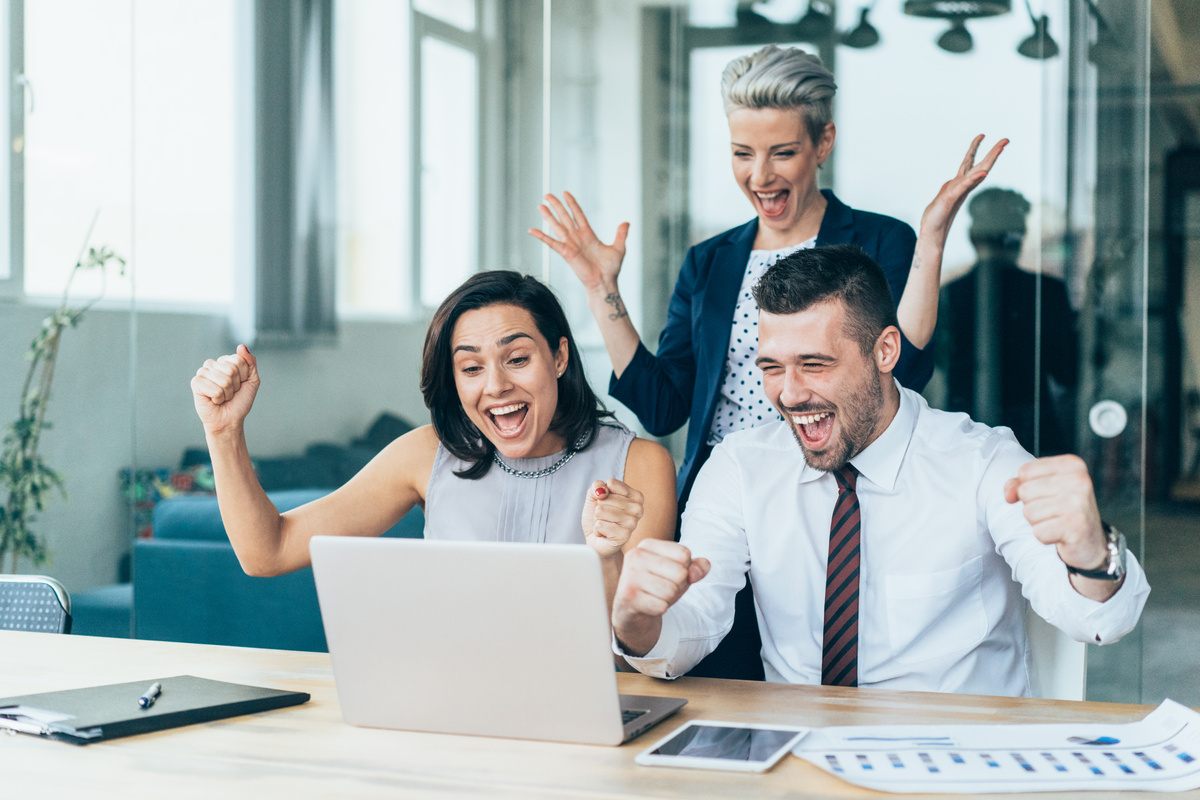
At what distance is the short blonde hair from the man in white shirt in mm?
710

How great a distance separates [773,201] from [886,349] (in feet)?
2.33

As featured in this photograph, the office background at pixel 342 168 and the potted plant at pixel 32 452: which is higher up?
the office background at pixel 342 168

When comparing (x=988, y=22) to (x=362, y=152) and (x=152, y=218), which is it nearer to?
(x=362, y=152)

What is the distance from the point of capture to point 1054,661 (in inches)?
65.3

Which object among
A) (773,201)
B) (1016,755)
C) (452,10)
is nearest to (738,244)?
(773,201)

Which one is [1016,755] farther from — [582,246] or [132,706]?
[582,246]

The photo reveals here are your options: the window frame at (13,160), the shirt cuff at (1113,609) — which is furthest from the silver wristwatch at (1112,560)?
the window frame at (13,160)

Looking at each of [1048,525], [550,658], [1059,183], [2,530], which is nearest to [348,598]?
[550,658]

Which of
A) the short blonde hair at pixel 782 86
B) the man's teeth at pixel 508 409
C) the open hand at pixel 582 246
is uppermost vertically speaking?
the short blonde hair at pixel 782 86

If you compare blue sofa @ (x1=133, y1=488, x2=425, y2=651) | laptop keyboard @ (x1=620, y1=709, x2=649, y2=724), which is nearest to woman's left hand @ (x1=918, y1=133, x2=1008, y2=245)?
laptop keyboard @ (x1=620, y1=709, x2=649, y2=724)

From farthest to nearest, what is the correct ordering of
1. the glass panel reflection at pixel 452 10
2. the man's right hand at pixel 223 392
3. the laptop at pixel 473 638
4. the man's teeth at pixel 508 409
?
the glass panel reflection at pixel 452 10 → the man's teeth at pixel 508 409 → the man's right hand at pixel 223 392 → the laptop at pixel 473 638

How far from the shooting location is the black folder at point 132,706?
1253 millimetres

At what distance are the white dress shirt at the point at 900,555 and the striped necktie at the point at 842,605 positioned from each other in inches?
1.0

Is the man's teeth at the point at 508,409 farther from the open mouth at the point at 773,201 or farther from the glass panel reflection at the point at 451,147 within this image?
the glass panel reflection at the point at 451,147
